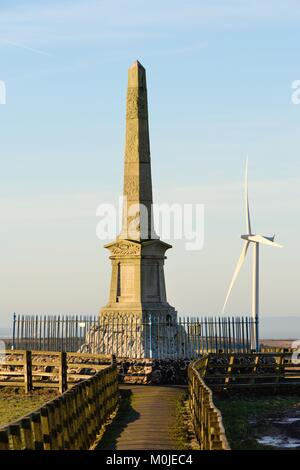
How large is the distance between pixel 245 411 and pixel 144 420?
18.6ft

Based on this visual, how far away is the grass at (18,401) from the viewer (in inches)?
964

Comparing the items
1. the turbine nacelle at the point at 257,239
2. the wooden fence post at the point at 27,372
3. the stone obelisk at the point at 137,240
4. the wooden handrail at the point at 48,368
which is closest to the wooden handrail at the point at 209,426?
the wooden handrail at the point at 48,368

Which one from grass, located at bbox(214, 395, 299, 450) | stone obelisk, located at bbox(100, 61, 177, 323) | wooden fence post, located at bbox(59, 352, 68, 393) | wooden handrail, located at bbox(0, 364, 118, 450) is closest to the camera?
wooden handrail, located at bbox(0, 364, 118, 450)

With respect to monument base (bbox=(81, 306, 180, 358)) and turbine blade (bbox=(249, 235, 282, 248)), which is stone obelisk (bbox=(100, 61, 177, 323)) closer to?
monument base (bbox=(81, 306, 180, 358))

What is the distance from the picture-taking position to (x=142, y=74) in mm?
36375

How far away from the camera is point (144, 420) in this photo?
21156 mm

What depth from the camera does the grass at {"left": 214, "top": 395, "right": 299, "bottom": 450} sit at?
64.8 feet

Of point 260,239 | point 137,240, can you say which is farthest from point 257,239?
point 137,240

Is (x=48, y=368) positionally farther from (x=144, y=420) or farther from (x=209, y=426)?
(x=209, y=426)

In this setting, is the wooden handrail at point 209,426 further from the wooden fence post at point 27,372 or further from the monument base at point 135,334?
the monument base at point 135,334

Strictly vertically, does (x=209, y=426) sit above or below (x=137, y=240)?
below

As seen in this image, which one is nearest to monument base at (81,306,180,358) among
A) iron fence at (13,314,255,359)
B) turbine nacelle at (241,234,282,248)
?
iron fence at (13,314,255,359)

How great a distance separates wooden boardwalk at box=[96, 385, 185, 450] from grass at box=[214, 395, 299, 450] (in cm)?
130

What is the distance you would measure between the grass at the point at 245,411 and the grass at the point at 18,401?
508cm
